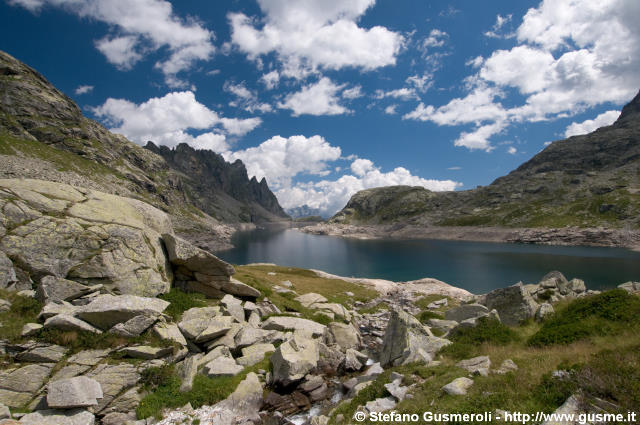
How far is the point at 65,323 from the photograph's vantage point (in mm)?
14031

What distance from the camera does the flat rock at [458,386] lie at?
10.6 metres

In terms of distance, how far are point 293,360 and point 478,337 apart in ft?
36.6

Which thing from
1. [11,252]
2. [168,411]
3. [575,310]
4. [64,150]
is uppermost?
[64,150]

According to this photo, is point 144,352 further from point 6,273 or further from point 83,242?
point 83,242

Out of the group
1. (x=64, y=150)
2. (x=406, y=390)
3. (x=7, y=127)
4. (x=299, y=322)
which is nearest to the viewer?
(x=406, y=390)

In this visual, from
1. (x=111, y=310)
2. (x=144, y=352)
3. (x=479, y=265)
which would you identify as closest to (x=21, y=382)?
Answer: (x=111, y=310)

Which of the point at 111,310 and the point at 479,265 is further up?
the point at 111,310

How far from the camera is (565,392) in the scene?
866cm

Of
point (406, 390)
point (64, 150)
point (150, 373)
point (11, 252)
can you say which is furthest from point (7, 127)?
point (406, 390)

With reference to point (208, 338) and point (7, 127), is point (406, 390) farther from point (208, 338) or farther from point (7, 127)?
point (7, 127)

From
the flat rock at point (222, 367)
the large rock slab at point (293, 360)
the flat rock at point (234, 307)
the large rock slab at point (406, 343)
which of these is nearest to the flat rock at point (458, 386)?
the large rock slab at point (406, 343)

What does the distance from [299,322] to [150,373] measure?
11277 mm

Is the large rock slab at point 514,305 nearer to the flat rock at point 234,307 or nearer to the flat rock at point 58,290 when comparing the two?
the flat rock at point 234,307

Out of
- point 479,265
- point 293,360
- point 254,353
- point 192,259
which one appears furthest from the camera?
point 479,265
